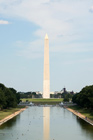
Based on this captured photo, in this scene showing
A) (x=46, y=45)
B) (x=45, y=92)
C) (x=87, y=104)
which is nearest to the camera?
(x=87, y=104)

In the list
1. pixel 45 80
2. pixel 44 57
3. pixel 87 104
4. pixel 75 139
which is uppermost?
pixel 44 57

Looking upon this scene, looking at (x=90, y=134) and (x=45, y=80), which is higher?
(x=45, y=80)

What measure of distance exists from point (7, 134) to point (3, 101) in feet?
131

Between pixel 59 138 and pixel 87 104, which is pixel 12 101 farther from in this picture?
pixel 59 138

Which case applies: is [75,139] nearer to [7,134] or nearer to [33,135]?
[33,135]

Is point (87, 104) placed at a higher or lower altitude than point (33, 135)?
higher

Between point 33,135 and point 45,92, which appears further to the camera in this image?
point 45,92

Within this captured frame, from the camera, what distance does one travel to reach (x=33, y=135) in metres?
40.1

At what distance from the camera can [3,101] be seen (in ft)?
262

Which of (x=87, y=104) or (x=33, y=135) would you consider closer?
(x=33, y=135)

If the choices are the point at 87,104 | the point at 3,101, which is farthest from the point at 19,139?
the point at 87,104

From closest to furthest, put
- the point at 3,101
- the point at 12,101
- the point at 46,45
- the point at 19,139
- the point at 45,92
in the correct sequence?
1. the point at 19,139
2. the point at 3,101
3. the point at 12,101
4. the point at 46,45
5. the point at 45,92

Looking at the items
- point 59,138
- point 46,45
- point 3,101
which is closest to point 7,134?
point 59,138

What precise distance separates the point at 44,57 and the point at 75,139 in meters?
112
